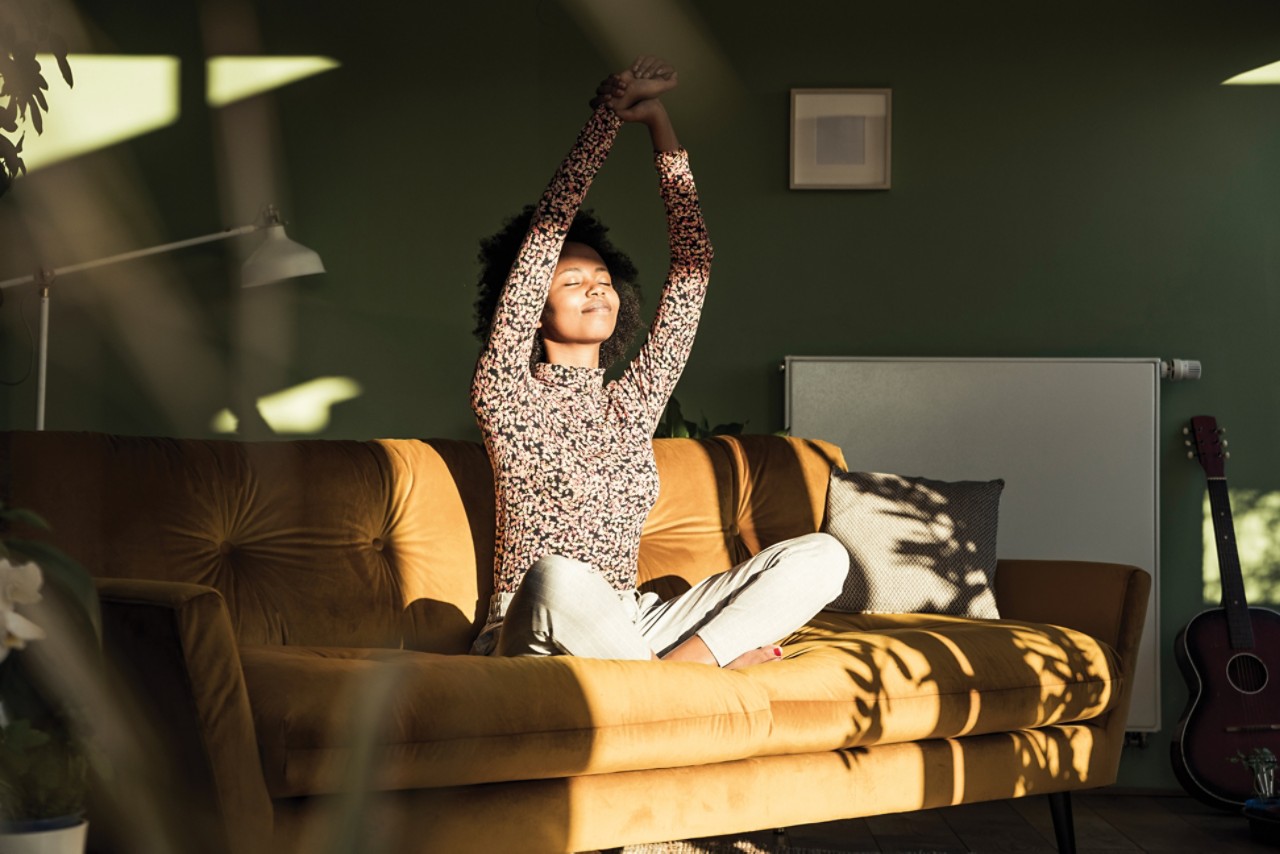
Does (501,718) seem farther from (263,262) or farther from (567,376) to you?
(263,262)

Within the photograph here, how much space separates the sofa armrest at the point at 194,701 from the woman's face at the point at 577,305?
1004 millimetres

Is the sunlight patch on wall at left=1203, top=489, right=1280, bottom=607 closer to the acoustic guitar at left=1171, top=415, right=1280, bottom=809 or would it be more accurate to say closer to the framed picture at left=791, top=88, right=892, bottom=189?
the acoustic guitar at left=1171, top=415, right=1280, bottom=809

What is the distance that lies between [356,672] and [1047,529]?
2.28 meters

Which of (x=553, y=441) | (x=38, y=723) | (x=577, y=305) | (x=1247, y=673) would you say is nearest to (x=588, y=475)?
(x=553, y=441)

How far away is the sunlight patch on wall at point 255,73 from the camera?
3.43 m

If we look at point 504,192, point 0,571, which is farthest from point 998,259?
point 0,571

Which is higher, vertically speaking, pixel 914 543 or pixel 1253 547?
pixel 914 543

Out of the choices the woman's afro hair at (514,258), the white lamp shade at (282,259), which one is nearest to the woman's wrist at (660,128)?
the woman's afro hair at (514,258)

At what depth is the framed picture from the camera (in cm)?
345

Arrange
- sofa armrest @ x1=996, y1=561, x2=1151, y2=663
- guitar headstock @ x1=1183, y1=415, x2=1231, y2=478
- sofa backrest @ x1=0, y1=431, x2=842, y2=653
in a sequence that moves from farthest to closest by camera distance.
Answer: guitar headstock @ x1=1183, y1=415, x2=1231, y2=478 < sofa armrest @ x1=996, y1=561, x2=1151, y2=663 < sofa backrest @ x1=0, y1=431, x2=842, y2=653

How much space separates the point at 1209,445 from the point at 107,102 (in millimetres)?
3117

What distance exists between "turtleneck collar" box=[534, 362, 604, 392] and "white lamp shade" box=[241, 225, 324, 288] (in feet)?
3.28

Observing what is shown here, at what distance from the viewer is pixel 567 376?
89.6 inches

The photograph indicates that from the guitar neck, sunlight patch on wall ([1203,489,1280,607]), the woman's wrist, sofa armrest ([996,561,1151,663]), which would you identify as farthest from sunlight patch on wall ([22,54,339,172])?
sunlight patch on wall ([1203,489,1280,607])
